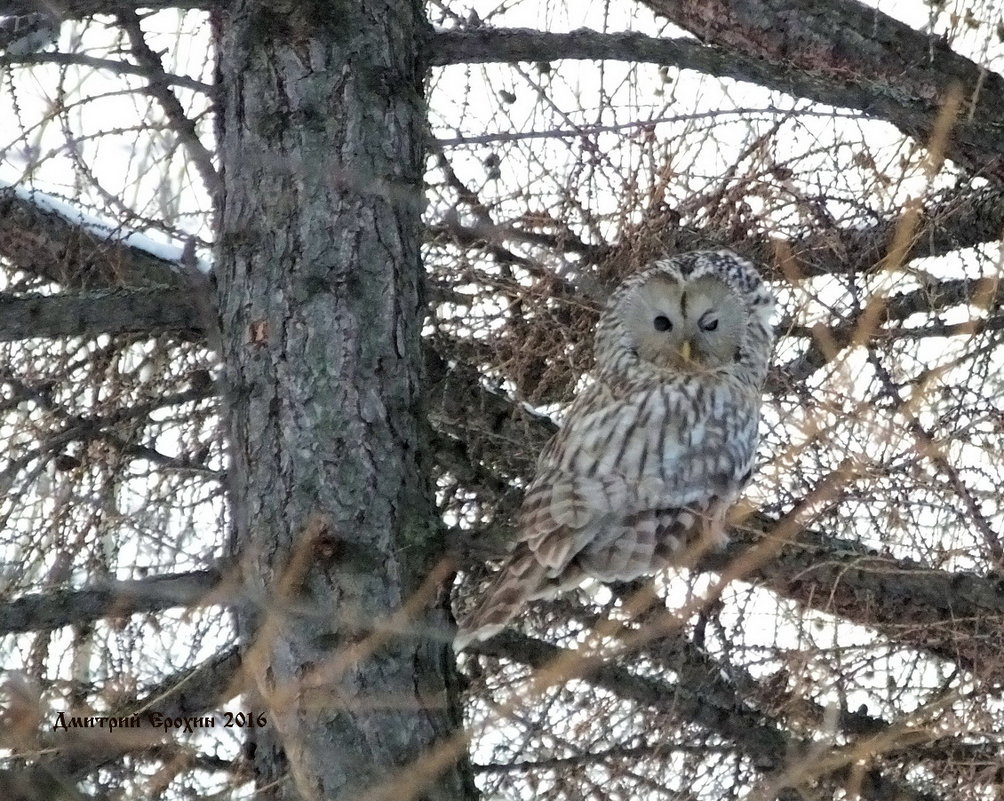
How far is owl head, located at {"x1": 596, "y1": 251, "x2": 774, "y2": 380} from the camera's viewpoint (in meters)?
3.48

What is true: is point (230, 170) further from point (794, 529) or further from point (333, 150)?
point (794, 529)

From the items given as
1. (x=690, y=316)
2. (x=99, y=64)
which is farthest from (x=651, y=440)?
(x=99, y=64)

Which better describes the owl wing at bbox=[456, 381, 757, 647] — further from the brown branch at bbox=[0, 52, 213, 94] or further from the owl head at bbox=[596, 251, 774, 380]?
the brown branch at bbox=[0, 52, 213, 94]

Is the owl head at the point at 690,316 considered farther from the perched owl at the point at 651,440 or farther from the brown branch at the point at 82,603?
the brown branch at the point at 82,603

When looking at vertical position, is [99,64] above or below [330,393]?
above

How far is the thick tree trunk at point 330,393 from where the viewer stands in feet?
9.34

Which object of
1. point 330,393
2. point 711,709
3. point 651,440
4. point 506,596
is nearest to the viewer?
point 330,393

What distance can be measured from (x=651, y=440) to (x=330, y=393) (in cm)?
86

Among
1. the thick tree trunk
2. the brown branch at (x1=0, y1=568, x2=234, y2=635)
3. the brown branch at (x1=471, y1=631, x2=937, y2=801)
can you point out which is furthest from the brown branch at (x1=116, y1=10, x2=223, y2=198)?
the brown branch at (x1=471, y1=631, x2=937, y2=801)

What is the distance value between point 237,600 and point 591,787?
1123 millimetres

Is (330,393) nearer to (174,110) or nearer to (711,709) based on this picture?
(174,110)

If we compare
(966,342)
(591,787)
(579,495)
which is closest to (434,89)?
(579,495)

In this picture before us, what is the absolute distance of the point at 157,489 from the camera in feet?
11.5

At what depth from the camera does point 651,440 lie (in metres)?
3.46
